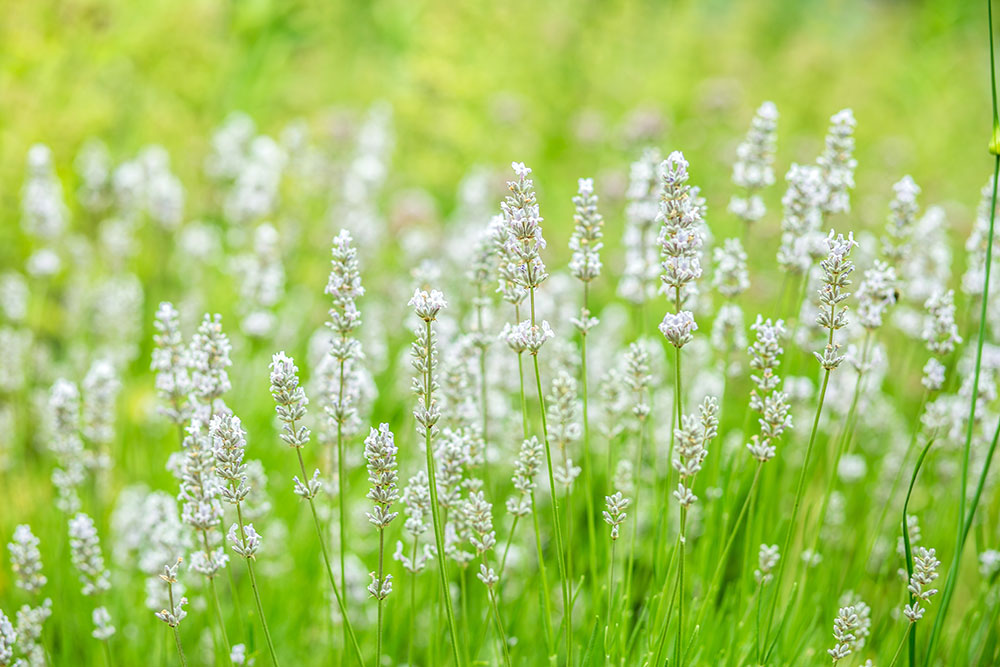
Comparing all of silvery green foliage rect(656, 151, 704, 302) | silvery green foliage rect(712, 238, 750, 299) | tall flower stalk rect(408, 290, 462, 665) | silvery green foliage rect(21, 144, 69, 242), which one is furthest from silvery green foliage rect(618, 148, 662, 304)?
silvery green foliage rect(21, 144, 69, 242)

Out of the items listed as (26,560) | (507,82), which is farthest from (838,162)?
(507,82)

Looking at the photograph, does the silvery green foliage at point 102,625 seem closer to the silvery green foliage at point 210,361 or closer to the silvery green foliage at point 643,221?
the silvery green foliage at point 210,361

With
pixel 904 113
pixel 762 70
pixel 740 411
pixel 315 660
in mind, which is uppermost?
pixel 762 70

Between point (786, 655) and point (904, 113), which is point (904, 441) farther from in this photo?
point (904, 113)

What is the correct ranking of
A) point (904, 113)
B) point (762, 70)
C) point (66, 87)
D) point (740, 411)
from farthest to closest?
point (762, 70) < point (904, 113) < point (66, 87) < point (740, 411)

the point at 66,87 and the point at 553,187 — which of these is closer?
the point at 66,87

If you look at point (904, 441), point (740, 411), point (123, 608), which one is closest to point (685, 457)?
point (123, 608)

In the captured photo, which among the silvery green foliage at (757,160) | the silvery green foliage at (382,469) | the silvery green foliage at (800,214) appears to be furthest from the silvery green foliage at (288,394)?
the silvery green foliage at (757,160)
